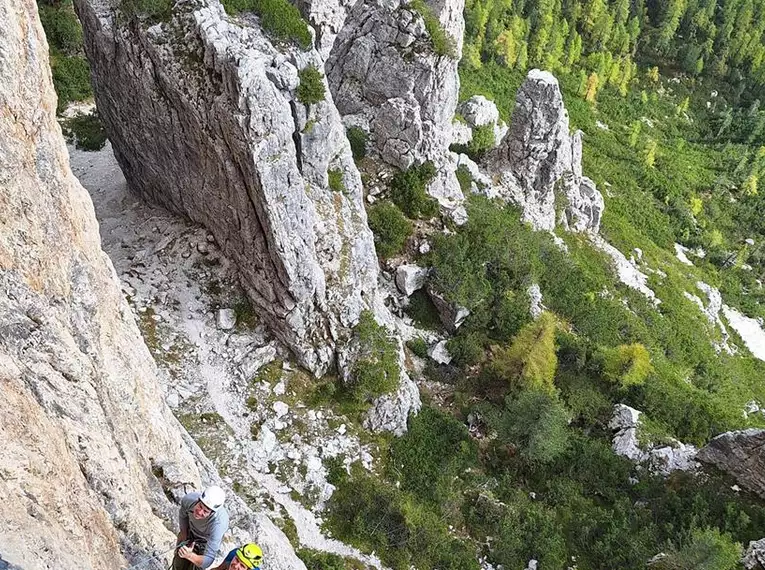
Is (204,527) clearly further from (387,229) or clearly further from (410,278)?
(387,229)

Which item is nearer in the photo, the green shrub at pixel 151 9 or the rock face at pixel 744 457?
the green shrub at pixel 151 9

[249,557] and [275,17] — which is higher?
[275,17]

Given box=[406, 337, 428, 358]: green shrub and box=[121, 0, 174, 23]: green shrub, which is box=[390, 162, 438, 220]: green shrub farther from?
box=[121, 0, 174, 23]: green shrub

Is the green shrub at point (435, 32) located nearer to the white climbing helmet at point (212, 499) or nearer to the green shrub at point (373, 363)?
the green shrub at point (373, 363)

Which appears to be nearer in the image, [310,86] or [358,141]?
[310,86]

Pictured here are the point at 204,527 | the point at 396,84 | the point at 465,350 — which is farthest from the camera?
the point at 396,84

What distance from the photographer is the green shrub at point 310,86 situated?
99.0ft

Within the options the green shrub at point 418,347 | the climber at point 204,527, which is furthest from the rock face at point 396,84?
the climber at point 204,527

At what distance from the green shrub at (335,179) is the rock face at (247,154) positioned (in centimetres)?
14

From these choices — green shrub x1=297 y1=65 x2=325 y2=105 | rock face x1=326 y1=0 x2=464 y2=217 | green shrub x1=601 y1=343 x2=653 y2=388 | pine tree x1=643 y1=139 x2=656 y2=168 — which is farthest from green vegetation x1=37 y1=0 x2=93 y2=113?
pine tree x1=643 y1=139 x2=656 y2=168

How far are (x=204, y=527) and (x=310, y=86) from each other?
24252mm

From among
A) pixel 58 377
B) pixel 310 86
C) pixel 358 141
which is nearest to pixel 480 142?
pixel 358 141

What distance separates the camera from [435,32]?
45812 mm

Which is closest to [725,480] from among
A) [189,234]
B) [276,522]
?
[276,522]
